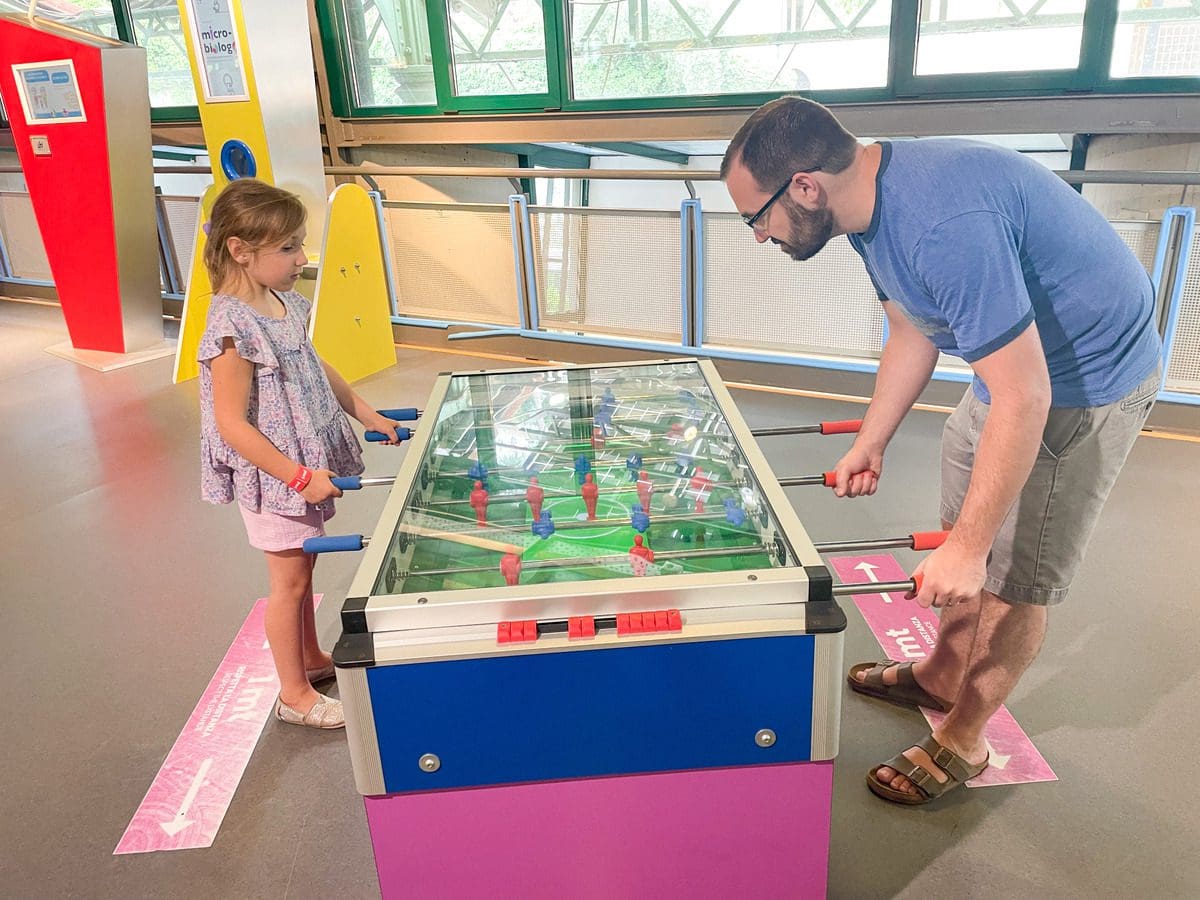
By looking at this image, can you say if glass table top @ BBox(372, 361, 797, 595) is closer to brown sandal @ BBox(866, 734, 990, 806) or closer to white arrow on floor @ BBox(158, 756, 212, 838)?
brown sandal @ BBox(866, 734, 990, 806)

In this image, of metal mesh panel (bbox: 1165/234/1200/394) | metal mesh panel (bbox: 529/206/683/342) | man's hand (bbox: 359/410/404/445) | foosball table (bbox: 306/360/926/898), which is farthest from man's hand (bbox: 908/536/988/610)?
metal mesh panel (bbox: 529/206/683/342)

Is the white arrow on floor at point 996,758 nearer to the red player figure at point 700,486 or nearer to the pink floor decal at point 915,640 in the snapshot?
the pink floor decal at point 915,640

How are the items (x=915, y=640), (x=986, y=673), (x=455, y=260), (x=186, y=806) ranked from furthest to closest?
(x=455, y=260), (x=915, y=640), (x=186, y=806), (x=986, y=673)

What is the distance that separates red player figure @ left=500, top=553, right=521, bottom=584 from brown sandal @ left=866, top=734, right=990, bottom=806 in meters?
0.99

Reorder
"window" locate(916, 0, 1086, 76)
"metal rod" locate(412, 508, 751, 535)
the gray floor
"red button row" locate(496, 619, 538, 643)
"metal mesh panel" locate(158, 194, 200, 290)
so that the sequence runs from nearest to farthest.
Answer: "red button row" locate(496, 619, 538, 643), "metal rod" locate(412, 508, 751, 535), the gray floor, "window" locate(916, 0, 1086, 76), "metal mesh panel" locate(158, 194, 200, 290)

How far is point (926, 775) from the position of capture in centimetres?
176

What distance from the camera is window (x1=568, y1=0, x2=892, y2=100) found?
4457mm

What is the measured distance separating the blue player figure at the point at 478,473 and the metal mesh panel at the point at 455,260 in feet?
10.8

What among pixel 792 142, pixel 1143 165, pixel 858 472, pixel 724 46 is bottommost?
pixel 858 472

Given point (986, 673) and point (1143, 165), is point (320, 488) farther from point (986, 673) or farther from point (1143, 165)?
point (1143, 165)

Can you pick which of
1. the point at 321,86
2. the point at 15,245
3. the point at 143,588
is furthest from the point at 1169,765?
the point at 15,245

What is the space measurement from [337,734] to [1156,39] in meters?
4.35

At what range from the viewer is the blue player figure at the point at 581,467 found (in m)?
1.71

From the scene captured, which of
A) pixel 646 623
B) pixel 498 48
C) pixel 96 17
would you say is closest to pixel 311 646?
pixel 646 623
